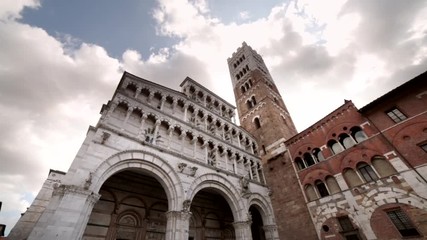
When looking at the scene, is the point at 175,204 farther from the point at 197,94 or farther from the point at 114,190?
the point at 197,94

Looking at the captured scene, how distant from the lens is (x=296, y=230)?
14531 mm

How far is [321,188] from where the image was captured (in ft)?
47.9

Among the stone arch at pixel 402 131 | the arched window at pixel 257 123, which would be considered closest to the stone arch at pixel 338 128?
the stone arch at pixel 402 131

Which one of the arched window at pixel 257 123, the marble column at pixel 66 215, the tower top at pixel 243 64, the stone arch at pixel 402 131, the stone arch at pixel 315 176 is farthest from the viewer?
the tower top at pixel 243 64

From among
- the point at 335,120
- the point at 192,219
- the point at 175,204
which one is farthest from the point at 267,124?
the point at 175,204

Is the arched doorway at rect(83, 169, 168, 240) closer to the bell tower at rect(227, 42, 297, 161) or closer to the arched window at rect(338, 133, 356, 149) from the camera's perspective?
the bell tower at rect(227, 42, 297, 161)

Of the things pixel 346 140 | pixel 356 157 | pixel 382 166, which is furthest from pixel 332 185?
pixel 346 140

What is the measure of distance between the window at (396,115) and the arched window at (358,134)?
1.84 meters

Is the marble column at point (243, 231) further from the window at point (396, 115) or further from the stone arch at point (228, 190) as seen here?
the window at point (396, 115)

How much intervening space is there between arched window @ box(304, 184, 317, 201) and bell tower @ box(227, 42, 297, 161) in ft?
13.3

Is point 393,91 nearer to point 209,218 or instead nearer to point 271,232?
point 271,232

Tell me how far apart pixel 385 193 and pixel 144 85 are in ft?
55.8

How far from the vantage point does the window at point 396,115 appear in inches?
469

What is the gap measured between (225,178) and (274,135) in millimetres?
8462
